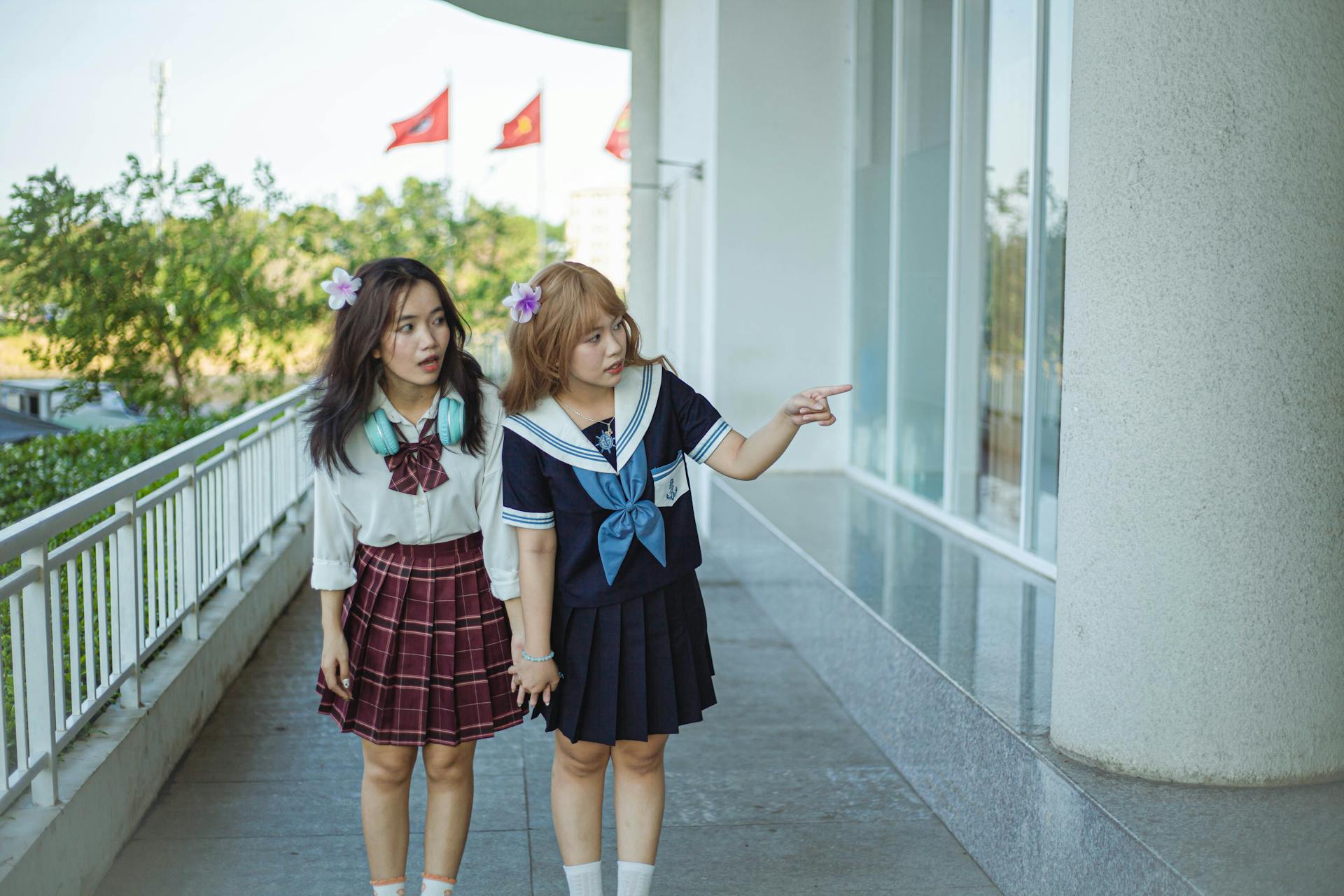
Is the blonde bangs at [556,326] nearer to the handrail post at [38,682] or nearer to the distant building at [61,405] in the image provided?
the handrail post at [38,682]

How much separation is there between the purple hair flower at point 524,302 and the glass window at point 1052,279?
9.85 feet

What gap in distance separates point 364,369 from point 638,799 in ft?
3.47

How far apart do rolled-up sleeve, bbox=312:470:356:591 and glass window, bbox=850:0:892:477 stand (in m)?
4.91

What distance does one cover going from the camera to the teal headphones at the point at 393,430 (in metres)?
2.47

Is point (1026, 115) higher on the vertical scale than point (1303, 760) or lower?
higher

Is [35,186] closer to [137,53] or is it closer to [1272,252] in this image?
[1272,252]

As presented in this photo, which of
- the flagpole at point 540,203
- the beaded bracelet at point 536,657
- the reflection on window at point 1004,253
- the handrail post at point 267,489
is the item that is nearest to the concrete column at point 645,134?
the handrail post at point 267,489

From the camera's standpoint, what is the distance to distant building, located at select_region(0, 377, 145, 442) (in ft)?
36.7

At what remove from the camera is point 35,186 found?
11.0 metres

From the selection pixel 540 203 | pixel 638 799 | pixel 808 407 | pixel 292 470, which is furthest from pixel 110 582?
pixel 540 203

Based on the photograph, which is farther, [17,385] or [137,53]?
[137,53]

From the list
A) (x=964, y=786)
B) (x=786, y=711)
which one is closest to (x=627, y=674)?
(x=964, y=786)

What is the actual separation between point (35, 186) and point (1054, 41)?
9.43 meters

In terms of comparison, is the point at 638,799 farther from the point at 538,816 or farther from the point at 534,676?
the point at 538,816
